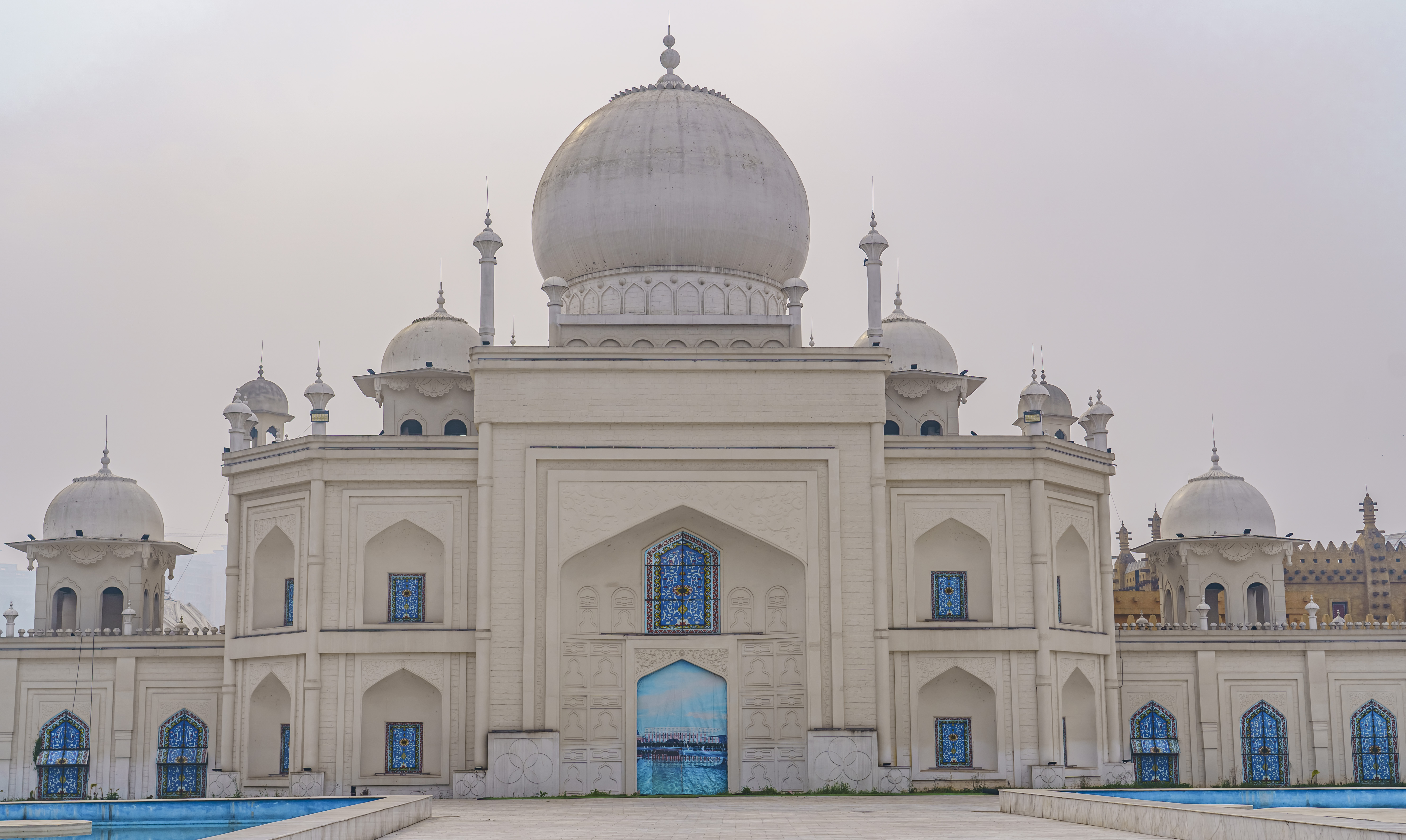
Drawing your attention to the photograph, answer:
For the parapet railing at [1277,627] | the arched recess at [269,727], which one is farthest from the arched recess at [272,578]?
the parapet railing at [1277,627]

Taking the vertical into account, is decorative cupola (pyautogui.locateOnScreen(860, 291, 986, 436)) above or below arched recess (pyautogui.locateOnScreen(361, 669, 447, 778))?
above

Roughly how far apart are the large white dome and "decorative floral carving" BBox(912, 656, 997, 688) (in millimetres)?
6569

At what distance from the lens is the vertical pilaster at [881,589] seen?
2100cm

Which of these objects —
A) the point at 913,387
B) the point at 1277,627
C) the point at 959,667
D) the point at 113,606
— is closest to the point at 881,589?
the point at 959,667

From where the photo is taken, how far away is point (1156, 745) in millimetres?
24422

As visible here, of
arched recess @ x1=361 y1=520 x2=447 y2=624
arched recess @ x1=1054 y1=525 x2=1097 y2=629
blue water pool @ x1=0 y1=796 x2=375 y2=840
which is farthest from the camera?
arched recess @ x1=1054 y1=525 x2=1097 y2=629

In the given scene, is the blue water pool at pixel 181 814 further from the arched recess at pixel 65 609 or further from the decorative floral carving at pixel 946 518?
the arched recess at pixel 65 609

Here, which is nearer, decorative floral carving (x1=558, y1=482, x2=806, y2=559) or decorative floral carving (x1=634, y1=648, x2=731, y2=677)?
decorative floral carving (x1=558, y1=482, x2=806, y2=559)

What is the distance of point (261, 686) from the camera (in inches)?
869

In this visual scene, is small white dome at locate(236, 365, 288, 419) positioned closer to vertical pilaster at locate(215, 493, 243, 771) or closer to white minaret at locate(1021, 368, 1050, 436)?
vertical pilaster at locate(215, 493, 243, 771)

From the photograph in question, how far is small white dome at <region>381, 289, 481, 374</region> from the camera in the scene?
26.0 m

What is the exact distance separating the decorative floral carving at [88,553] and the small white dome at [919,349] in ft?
46.6

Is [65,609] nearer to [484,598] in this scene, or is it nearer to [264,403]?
[264,403]

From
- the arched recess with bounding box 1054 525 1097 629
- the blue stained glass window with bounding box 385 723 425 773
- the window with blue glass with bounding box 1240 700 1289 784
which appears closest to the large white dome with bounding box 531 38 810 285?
the arched recess with bounding box 1054 525 1097 629
